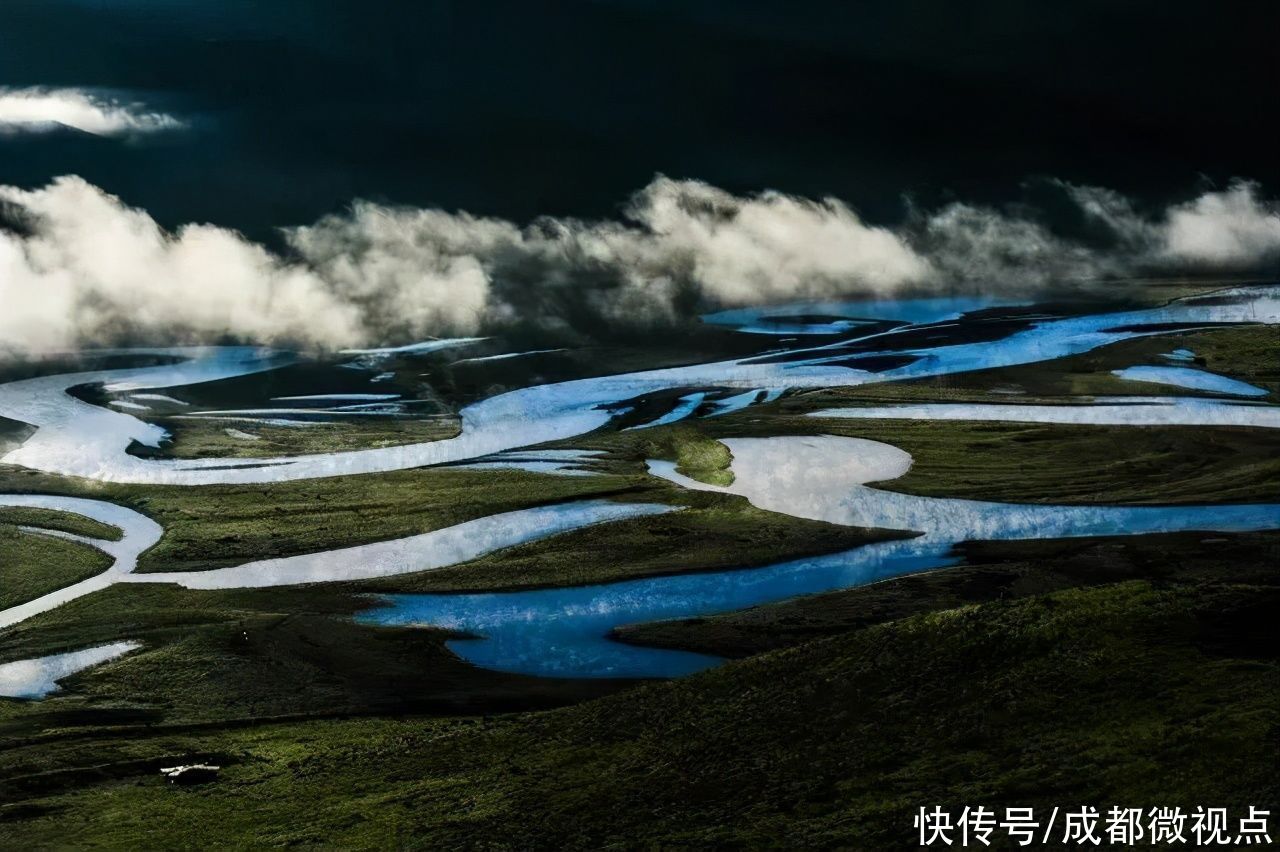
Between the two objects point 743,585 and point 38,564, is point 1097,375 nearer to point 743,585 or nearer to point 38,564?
point 743,585

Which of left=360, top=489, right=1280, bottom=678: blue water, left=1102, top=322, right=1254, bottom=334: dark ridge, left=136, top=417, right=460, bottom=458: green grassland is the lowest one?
left=360, top=489, right=1280, bottom=678: blue water

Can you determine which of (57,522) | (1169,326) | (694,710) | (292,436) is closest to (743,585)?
(694,710)

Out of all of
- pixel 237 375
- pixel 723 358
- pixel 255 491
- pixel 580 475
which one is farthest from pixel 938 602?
pixel 237 375

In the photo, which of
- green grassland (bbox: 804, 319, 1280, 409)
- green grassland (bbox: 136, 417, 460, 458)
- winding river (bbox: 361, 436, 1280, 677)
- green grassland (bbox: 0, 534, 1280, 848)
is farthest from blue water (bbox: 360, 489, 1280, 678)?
green grassland (bbox: 136, 417, 460, 458)

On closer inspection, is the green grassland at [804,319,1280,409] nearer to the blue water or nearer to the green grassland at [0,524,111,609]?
the blue water

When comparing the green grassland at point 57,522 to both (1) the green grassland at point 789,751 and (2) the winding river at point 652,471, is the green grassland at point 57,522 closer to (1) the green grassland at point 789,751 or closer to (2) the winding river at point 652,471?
(2) the winding river at point 652,471

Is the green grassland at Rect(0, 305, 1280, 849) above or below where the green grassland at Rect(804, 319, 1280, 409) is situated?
below
